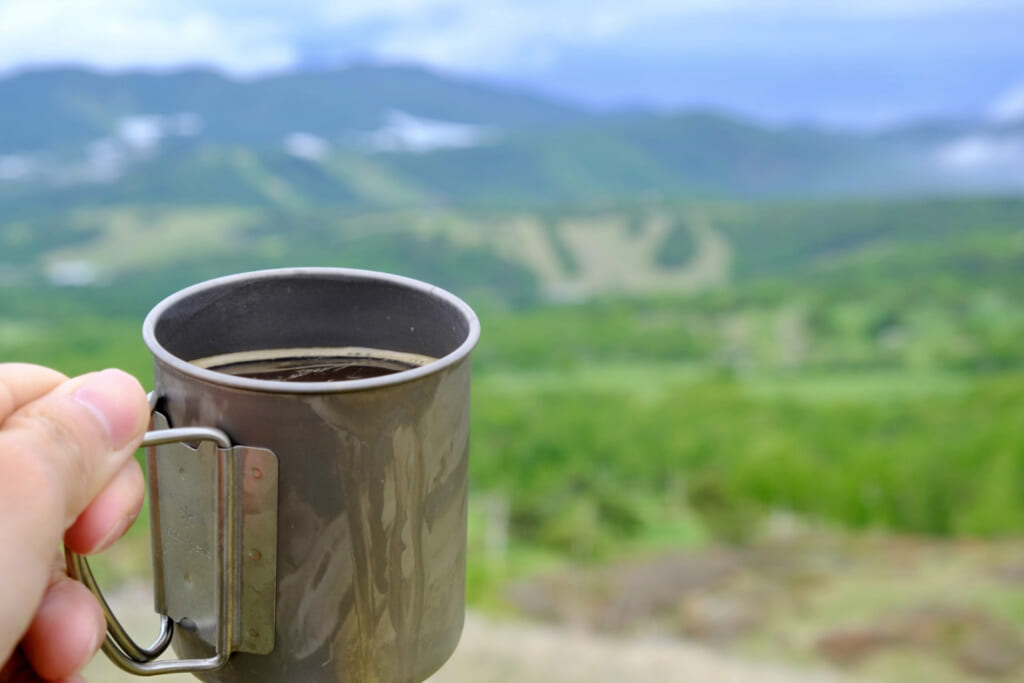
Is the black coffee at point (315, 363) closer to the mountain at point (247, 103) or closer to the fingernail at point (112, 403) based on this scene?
the fingernail at point (112, 403)

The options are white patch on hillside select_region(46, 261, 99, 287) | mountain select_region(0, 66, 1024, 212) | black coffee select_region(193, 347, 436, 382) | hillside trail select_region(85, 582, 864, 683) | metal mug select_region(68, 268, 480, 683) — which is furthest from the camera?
mountain select_region(0, 66, 1024, 212)

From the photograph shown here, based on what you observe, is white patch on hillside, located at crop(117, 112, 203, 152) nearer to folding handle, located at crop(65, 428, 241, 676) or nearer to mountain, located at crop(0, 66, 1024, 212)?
mountain, located at crop(0, 66, 1024, 212)

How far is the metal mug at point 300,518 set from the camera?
1.05m

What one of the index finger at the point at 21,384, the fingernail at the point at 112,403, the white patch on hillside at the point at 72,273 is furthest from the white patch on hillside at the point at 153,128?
the fingernail at the point at 112,403

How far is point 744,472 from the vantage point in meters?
27.7

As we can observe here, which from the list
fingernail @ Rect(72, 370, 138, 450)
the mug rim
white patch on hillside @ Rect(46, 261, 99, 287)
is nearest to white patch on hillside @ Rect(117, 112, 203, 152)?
white patch on hillside @ Rect(46, 261, 99, 287)

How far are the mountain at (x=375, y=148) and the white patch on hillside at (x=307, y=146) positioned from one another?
0.58ft

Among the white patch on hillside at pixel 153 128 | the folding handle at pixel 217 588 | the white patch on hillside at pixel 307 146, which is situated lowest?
the white patch on hillside at pixel 307 146

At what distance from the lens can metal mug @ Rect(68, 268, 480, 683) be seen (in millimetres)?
1046

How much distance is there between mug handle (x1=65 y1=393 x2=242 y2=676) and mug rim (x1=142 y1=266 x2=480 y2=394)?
6 centimetres

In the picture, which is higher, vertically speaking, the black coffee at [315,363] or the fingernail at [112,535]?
the black coffee at [315,363]

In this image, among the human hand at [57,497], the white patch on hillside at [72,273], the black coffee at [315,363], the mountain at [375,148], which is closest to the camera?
the human hand at [57,497]

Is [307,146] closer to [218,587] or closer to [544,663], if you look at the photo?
[544,663]

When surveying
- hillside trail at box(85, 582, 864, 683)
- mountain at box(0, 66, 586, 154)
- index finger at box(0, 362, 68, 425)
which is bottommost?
mountain at box(0, 66, 586, 154)
